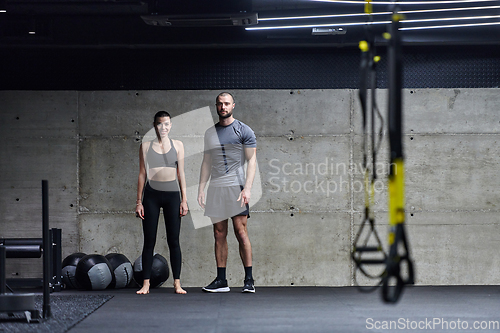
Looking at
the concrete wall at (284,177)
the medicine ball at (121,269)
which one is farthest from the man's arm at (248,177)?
the medicine ball at (121,269)

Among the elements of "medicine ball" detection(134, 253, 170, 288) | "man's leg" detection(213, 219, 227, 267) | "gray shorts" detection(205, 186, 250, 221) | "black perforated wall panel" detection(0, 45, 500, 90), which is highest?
"black perforated wall panel" detection(0, 45, 500, 90)

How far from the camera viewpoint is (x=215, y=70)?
16.7 ft

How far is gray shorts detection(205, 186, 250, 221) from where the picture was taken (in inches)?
172

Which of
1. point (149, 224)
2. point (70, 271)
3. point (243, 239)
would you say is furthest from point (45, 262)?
point (243, 239)

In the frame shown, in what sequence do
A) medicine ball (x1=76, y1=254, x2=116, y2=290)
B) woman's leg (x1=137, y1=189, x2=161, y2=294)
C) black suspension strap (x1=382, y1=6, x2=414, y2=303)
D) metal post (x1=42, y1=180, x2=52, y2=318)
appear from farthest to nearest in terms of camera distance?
medicine ball (x1=76, y1=254, x2=116, y2=290), woman's leg (x1=137, y1=189, x2=161, y2=294), metal post (x1=42, y1=180, x2=52, y2=318), black suspension strap (x1=382, y1=6, x2=414, y2=303)

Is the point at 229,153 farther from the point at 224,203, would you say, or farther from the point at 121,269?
the point at 121,269

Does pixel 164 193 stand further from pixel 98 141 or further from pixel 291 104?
pixel 291 104

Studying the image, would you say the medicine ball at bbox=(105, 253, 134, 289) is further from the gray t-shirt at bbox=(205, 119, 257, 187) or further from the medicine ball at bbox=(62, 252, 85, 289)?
the gray t-shirt at bbox=(205, 119, 257, 187)

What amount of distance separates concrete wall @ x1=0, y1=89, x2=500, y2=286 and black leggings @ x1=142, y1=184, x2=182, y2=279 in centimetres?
66

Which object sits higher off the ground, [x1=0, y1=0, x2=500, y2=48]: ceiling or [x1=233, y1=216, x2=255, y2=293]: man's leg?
[x1=0, y1=0, x2=500, y2=48]: ceiling

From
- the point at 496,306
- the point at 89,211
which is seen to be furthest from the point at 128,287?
the point at 496,306

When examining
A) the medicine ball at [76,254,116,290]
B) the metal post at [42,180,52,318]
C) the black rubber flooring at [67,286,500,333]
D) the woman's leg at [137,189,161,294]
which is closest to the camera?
the black rubber flooring at [67,286,500,333]

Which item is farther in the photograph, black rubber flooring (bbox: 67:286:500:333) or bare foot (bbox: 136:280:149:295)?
bare foot (bbox: 136:280:149:295)

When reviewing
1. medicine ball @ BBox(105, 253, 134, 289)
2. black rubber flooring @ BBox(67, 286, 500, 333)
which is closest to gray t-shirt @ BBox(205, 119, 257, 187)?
black rubber flooring @ BBox(67, 286, 500, 333)
